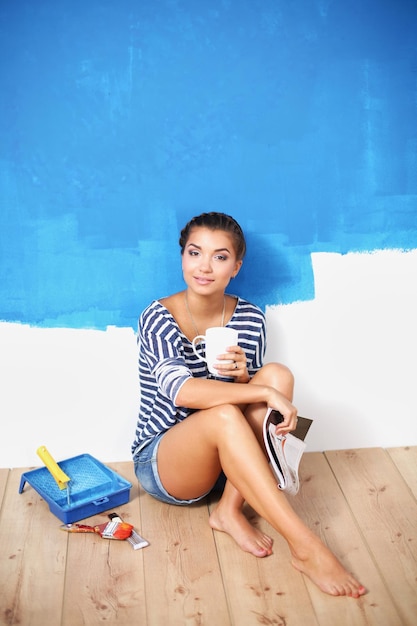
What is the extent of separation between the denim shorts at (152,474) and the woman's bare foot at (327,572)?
0.42 meters

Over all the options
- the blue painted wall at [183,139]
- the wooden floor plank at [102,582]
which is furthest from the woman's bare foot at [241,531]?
the blue painted wall at [183,139]

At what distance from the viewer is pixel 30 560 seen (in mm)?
1994

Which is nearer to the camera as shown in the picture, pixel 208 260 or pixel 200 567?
pixel 200 567

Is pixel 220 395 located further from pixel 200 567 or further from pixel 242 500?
pixel 200 567

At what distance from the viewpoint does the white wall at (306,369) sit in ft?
7.95

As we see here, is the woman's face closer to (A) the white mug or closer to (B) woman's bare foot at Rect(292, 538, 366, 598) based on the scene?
(A) the white mug

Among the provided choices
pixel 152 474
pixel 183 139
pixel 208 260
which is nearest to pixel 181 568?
pixel 152 474

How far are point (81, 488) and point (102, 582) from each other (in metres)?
0.42

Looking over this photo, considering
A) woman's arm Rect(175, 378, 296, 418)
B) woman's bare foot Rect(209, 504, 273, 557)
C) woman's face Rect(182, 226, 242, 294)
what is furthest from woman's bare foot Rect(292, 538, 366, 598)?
woman's face Rect(182, 226, 242, 294)

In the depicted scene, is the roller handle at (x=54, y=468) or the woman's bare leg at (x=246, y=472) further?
the roller handle at (x=54, y=468)

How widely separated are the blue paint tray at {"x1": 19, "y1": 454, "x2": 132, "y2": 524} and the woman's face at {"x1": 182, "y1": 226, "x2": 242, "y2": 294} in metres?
0.66

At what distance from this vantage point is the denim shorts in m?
2.17

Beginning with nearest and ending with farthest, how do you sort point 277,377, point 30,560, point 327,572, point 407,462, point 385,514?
point 327,572 → point 30,560 → point 277,377 → point 385,514 → point 407,462

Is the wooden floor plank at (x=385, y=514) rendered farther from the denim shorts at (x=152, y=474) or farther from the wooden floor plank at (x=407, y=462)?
the denim shorts at (x=152, y=474)
